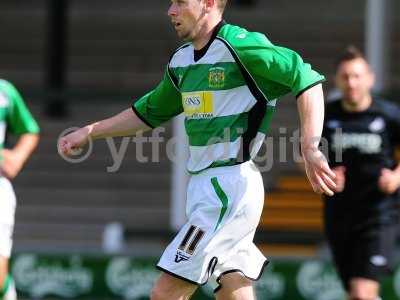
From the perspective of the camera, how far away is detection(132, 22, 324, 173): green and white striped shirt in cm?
535

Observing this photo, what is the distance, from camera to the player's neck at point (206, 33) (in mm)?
5508

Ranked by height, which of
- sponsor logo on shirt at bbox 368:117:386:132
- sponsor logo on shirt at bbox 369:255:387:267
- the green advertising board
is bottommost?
the green advertising board

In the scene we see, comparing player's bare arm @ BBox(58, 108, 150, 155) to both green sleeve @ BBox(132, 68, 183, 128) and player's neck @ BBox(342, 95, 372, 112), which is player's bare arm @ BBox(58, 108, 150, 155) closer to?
green sleeve @ BBox(132, 68, 183, 128)

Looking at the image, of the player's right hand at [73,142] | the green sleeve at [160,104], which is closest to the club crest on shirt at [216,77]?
the green sleeve at [160,104]

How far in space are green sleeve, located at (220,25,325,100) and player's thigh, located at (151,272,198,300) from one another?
38.0 inches

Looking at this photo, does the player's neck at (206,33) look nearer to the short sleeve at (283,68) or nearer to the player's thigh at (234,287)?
the short sleeve at (283,68)

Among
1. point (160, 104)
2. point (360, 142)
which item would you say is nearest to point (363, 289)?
point (360, 142)

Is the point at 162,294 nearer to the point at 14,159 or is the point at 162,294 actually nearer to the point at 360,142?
the point at 14,159

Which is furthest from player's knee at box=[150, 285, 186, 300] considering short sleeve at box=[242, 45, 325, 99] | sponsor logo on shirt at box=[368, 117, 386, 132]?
sponsor logo on shirt at box=[368, 117, 386, 132]

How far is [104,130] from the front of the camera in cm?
581

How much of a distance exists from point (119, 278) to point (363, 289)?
3.70m

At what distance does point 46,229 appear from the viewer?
13.5m

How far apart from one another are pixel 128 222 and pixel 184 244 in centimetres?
811

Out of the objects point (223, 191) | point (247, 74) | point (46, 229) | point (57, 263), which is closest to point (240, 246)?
point (223, 191)
